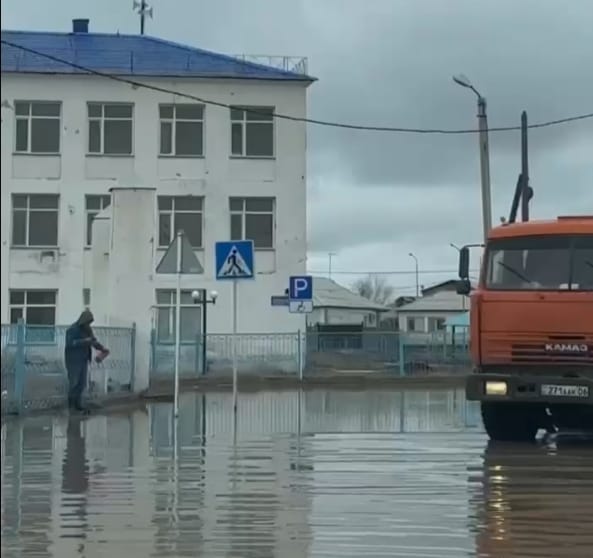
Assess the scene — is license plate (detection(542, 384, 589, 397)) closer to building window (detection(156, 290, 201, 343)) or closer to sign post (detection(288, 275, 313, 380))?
sign post (detection(288, 275, 313, 380))

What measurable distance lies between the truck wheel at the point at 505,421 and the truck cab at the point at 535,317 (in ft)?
0.68

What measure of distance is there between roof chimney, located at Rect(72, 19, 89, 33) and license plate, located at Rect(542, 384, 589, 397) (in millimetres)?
39217

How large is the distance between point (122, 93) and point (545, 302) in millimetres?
33656

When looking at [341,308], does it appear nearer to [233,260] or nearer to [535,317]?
[233,260]

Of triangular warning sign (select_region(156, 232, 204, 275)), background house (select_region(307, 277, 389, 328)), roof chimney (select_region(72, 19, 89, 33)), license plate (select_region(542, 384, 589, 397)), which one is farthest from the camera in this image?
background house (select_region(307, 277, 389, 328))

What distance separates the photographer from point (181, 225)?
45812 millimetres

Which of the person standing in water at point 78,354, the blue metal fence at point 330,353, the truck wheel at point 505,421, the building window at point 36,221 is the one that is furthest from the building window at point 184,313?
the truck wheel at point 505,421

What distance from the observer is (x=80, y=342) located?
1941 cm

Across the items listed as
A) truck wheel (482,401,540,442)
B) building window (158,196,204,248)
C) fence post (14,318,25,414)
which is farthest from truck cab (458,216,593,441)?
building window (158,196,204,248)

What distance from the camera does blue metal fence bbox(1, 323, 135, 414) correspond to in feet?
59.2

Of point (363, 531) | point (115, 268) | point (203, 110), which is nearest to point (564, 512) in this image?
point (363, 531)

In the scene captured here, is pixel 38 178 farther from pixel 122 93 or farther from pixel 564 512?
pixel 564 512

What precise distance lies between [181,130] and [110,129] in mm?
2741

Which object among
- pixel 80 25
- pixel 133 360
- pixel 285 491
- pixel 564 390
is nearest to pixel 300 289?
pixel 133 360
